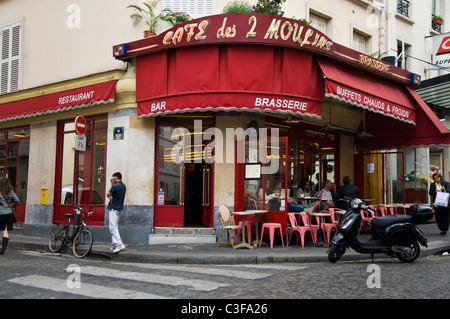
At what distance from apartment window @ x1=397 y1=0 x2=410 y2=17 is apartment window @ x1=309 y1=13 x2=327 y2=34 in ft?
15.5

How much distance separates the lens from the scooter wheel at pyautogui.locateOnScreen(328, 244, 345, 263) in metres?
8.14

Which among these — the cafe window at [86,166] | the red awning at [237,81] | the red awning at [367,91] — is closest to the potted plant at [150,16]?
the red awning at [237,81]

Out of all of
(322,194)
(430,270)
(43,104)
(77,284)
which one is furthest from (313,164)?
(77,284)

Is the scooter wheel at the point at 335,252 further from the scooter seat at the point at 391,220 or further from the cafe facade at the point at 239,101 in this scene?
the cafe facade at the point at 239,101

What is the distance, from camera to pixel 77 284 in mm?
6258

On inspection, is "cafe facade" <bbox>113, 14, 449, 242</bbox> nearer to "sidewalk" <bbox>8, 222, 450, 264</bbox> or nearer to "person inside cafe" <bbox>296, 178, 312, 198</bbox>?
"person inside cafe" <bbox>296, 178, 312, 198</bbox>

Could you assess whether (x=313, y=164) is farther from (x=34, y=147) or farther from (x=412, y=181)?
(x=34, y=147)

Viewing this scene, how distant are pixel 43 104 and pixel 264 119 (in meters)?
6.44

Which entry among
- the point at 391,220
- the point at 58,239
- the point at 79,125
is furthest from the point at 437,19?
the point at 58,239

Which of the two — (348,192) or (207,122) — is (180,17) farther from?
(348,192)

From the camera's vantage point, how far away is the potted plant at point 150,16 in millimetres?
11414

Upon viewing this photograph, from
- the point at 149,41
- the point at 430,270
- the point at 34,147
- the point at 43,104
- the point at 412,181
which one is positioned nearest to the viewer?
the point at 430,270

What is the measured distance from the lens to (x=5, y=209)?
33.2 ft

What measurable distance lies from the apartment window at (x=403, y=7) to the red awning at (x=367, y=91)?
5.17 m
